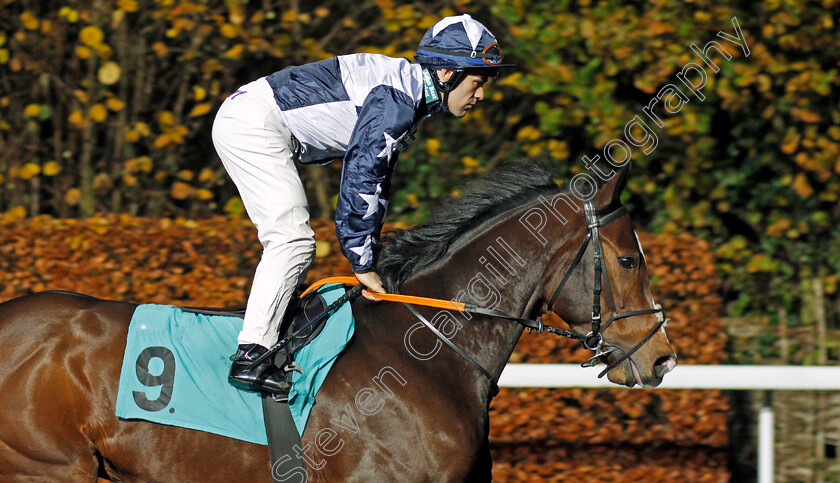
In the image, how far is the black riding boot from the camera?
2627 millimetres

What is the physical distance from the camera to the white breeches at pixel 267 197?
2.66m

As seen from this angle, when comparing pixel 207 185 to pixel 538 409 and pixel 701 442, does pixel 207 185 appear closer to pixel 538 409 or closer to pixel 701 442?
pixel 538 409

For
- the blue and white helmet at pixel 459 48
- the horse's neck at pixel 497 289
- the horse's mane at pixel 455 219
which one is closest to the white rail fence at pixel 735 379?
the horse's neck at pixel 497 289

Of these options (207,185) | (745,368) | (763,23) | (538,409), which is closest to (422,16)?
(207,185)

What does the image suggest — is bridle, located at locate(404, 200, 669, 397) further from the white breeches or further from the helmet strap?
the helmet strap

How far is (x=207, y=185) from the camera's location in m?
5.43

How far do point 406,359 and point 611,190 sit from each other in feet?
2.88

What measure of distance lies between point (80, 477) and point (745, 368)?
2.70m

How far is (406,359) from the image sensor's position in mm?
2762

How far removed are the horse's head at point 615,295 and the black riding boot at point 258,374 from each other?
974 millimetres

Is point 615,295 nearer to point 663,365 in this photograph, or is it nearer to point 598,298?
point 598,298

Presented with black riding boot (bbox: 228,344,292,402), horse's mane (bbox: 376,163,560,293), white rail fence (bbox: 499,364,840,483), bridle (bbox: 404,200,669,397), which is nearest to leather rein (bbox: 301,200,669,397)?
bridle (bbox: 404,200,669,397)

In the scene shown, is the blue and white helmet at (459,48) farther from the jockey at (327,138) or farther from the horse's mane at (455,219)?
the horse's mane at (455,219)

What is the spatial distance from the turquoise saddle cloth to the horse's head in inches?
30.7
